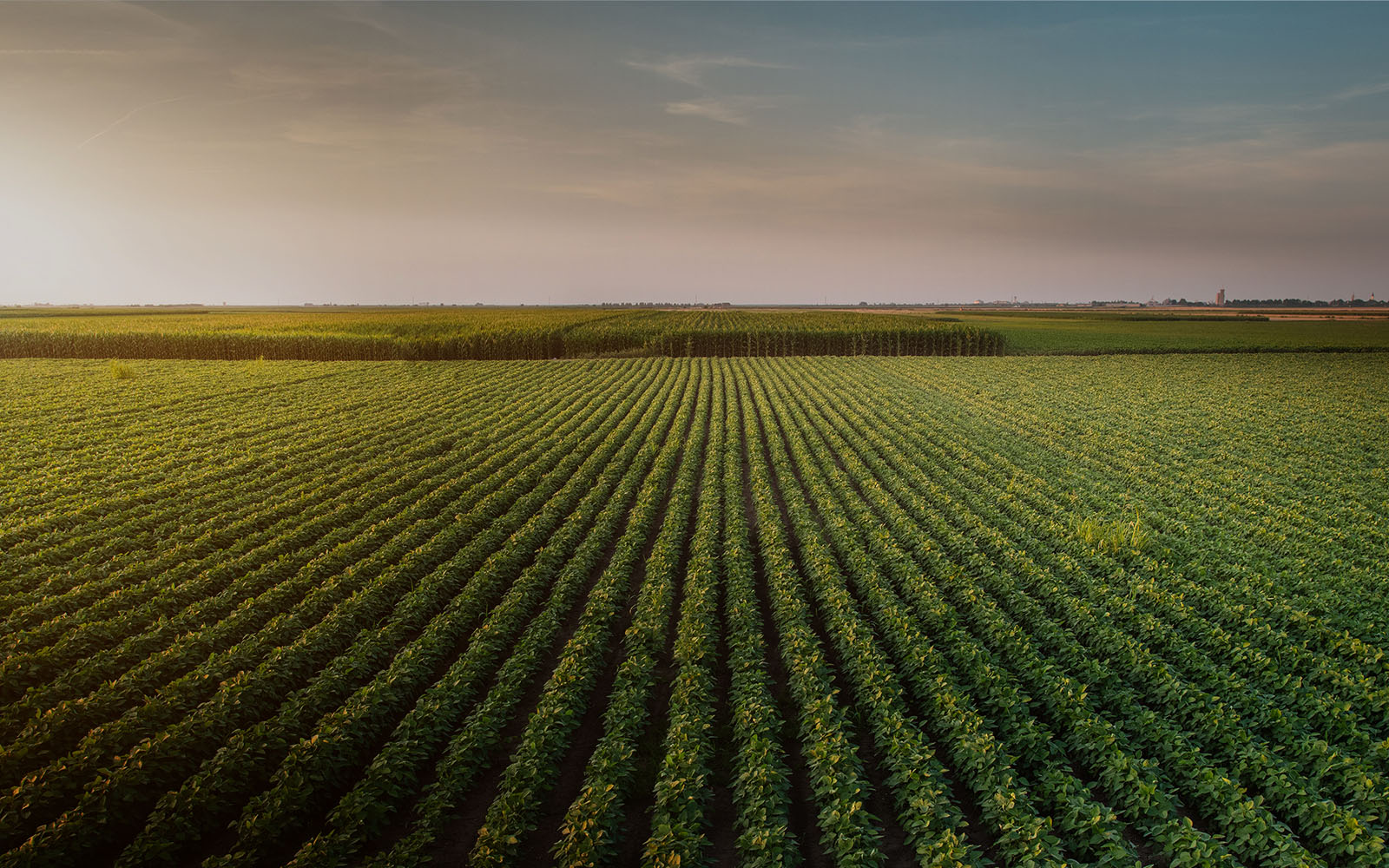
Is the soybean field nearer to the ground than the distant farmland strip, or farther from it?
nearer to the ground

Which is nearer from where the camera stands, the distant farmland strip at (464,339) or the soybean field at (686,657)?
the soybean field at (686,657)

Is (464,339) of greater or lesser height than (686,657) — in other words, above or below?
above

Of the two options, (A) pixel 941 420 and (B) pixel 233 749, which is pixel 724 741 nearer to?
(B) pixel 233 749

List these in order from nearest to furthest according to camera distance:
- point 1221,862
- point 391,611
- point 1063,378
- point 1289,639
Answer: point 1221,862
point 1289,639
point 391,611
point 1063,378

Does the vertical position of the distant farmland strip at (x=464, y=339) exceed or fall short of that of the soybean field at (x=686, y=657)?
it exceeds it

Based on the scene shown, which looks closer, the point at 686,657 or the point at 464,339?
the point at 686,657

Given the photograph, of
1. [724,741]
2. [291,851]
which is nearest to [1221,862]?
[724,741]

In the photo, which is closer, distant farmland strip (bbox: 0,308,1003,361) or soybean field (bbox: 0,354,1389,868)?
soybean field (bbox: 0,354,1389,868)

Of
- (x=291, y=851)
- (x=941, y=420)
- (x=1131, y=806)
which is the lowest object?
(x=291, y=851)
